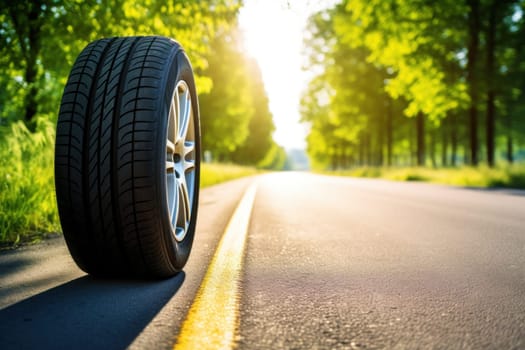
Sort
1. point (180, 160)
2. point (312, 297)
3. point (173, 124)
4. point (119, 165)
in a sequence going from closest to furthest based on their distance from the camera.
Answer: point (312, 297) < point (119, 165) < point (173, 124) < point (180, 160)

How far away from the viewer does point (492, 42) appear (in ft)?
56.4

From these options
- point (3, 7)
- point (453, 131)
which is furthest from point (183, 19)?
point (453, 131)

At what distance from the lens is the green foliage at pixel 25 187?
11.3 ft

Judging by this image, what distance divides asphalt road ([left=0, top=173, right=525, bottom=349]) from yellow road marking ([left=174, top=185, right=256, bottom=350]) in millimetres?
39

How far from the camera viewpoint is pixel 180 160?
253 centimetres

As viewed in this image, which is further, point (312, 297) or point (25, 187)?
point (25, 187)

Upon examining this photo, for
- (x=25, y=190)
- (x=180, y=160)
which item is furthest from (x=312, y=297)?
(x=25, y=190)

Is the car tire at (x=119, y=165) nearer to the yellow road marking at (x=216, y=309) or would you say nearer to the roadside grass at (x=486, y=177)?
the yellow road marking at (x=216, y=309)

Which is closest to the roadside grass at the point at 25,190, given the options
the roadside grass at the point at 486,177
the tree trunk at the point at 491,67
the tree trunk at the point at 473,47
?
the roadside grass at the point at 486,177

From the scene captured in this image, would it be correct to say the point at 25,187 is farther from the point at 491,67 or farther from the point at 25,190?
the point at 491,67

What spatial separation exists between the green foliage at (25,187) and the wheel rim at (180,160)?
1.61m

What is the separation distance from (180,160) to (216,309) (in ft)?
3.77

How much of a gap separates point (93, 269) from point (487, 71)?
17.9 meters

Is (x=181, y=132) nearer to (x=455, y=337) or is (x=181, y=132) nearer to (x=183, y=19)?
(x=455, y=337)
